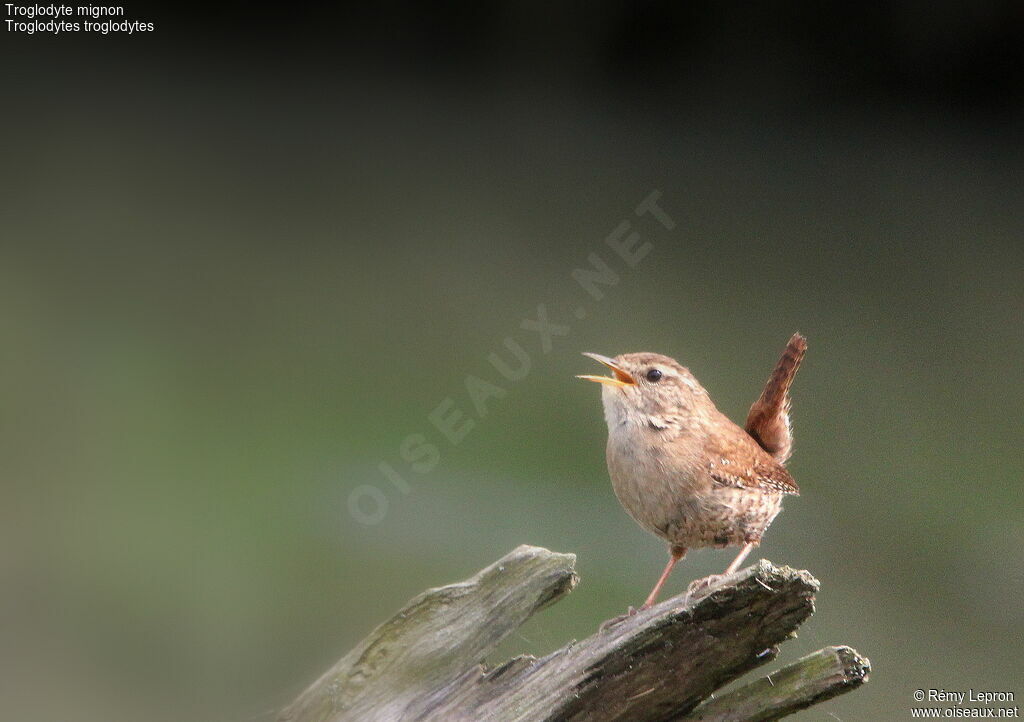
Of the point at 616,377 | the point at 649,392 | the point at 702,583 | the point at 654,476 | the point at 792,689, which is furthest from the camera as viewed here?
the point at 616,377

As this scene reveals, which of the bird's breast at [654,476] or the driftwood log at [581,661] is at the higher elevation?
the bird's breast at [654,476]

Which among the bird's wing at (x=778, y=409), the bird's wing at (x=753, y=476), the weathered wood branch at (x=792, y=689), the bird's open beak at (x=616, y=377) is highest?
the bird's open beak at (x=616, y=377)

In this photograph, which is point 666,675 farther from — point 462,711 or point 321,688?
point 321,688

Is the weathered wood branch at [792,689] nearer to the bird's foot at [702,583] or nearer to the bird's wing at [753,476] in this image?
the bird's foot at [702,583]

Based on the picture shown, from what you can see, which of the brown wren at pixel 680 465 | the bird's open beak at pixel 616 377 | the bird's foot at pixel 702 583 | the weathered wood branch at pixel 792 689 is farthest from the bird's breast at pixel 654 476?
the weathered wood branch at pixel 792 689

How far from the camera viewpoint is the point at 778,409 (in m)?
2.48

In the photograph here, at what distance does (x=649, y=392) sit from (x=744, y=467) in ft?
0.86

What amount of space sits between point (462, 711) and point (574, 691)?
23 cm

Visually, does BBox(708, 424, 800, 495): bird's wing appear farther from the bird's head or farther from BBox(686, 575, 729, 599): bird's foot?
BBox(686, 575, 729, 599): bird's foot

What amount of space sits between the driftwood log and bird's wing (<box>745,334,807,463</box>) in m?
1.06

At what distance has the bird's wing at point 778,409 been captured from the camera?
7.84ft

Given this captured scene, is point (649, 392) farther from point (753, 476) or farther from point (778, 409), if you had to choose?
point (778, 409)

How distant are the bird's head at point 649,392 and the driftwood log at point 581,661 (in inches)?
24.1

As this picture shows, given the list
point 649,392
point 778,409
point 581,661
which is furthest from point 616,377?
point 581,661
